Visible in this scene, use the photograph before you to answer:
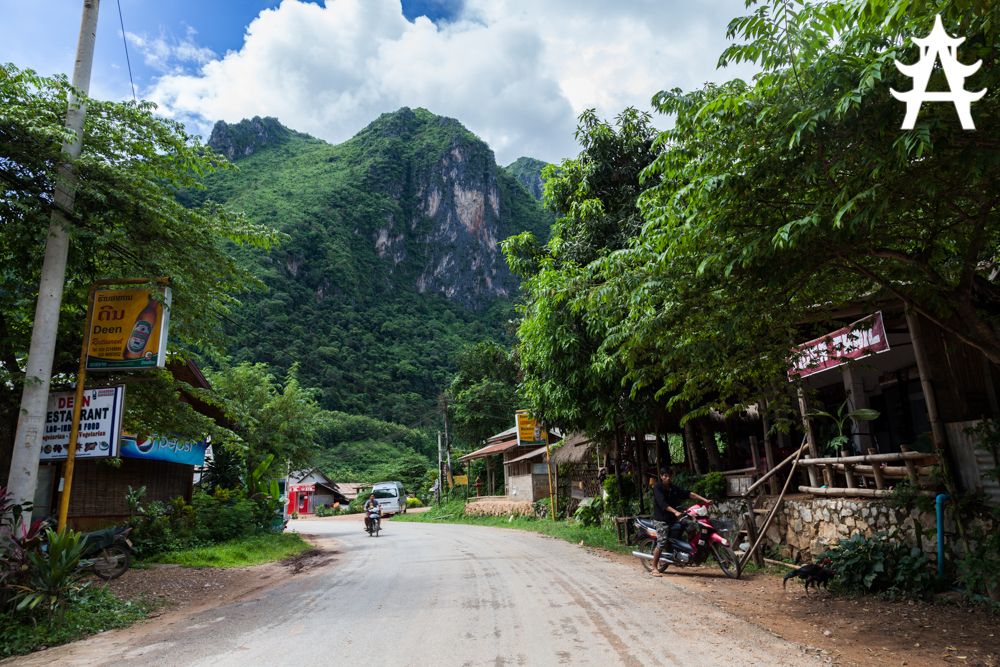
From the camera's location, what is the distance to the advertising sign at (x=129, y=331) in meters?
7.43

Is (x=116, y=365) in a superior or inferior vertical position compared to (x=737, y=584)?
superior

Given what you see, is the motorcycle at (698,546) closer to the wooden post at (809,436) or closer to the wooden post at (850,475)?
the wooden post at (809,436)

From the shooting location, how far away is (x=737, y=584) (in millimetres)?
7684

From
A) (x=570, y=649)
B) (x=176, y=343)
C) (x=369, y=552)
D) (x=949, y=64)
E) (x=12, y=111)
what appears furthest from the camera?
(x=369, y=552)

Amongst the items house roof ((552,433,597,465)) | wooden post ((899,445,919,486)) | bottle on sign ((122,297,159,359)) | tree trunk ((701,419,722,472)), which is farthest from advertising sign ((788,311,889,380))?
house roof ((552,433,597,465))

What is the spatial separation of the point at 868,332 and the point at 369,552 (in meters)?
12.5

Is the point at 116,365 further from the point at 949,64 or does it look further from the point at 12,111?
the point at 949,64

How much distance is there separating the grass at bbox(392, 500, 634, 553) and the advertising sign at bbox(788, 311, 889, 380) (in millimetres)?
6179

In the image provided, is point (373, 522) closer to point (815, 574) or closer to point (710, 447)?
point (710, 447)

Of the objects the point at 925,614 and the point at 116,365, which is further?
the point at 116,365

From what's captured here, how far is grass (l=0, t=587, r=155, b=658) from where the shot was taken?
5.48 meters

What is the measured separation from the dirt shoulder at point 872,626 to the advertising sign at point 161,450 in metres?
10.2

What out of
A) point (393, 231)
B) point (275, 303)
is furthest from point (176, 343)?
point (393, 231)

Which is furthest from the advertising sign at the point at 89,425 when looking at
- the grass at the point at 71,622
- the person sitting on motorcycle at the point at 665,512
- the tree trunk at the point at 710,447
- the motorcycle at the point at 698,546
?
the tree trunk at the point at 710,447
